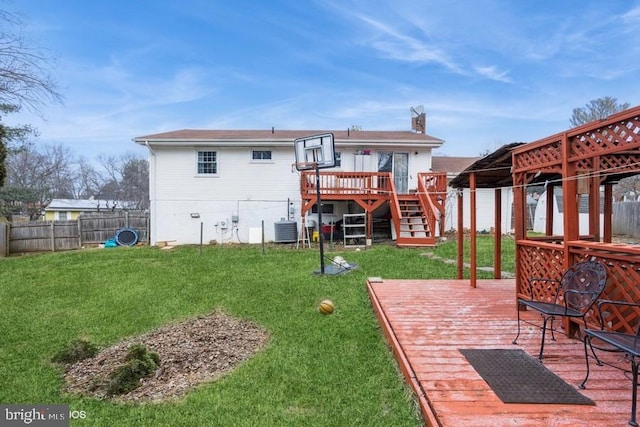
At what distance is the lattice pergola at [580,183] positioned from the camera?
3412 millimetres

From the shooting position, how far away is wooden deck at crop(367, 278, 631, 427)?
2447 millimetres

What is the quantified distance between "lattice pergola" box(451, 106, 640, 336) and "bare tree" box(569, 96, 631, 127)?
24693mm

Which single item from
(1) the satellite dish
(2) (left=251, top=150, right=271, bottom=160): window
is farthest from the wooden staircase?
(1) the satellite dish

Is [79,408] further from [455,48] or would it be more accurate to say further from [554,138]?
[455,48]

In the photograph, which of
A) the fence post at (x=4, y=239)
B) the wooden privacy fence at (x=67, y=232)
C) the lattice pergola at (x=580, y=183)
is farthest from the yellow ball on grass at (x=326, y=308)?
the fence post at (x=4, y=239)

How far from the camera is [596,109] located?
83.1ft

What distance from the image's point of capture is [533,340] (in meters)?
3.86

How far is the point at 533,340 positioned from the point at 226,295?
488 cm

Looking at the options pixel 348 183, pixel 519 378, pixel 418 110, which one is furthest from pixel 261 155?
pixel 519 378

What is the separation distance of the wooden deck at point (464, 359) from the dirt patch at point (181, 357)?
1882 millimetres

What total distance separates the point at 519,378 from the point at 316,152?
6.55m

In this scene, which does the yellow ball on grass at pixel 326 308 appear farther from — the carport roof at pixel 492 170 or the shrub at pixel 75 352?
the carport roof at pixel 492 170

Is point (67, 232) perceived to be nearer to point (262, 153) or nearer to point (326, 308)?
point (262, 153)

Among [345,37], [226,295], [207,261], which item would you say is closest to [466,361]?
[226,295]
